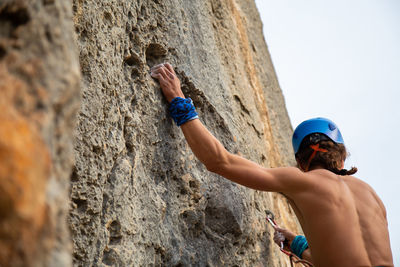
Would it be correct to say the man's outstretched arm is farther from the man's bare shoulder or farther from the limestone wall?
the man's bare shoulder

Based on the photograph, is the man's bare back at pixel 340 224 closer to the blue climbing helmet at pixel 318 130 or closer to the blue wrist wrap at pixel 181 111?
the blue climbing helmet at pixel 318 130

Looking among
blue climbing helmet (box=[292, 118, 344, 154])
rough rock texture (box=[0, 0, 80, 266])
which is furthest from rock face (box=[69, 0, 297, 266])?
rough rock texture (box=[0, 0, 80, 266])

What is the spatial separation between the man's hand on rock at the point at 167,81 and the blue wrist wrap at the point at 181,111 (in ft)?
0.15

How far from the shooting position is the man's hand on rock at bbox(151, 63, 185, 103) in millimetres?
2170

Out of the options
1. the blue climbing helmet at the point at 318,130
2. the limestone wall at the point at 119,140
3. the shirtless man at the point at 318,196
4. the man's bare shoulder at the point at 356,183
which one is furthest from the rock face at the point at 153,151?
the man's bare shoulder at the point at 356,183

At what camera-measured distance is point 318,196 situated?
80.3 inches

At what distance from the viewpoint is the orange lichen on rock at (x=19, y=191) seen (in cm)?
62

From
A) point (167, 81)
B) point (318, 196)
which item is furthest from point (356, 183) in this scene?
point (167, 81)

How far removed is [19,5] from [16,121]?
0.78 feet

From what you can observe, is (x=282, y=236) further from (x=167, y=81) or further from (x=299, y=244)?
(x=167, y=81)

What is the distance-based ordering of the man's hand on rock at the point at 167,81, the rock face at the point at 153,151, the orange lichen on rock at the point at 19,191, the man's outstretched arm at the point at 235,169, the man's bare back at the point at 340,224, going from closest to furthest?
1. the orange lichen on rock at the point at 19,191
2. the rock face at the point at 153,151
3. the man's bare back at the point at 340,224
4. the man's outstretched arm at the point at 235,169
5. the man's hand on rock at the point at 167,81

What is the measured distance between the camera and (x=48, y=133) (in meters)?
0.70

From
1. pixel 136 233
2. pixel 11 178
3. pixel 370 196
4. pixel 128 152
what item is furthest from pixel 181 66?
pixel 11 178

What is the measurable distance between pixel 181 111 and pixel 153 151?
27cm
